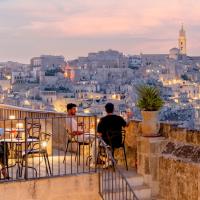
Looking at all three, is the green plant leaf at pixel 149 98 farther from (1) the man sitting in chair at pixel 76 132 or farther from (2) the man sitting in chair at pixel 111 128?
(1) the man sitting in chair at pixel 76 132

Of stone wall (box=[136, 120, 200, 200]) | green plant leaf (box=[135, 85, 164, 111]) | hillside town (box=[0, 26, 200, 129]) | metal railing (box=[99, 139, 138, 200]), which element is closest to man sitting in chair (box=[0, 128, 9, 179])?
metal railing (box=[99, 139, 138, 200])

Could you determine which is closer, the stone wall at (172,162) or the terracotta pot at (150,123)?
the stone wall at (172,162)

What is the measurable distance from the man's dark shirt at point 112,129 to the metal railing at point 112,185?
0.46 meters

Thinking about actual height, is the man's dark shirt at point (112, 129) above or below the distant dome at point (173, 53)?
below

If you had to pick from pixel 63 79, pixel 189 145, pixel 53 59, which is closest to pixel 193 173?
pixel 189 145

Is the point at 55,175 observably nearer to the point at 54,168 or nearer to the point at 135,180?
the point at 54,168

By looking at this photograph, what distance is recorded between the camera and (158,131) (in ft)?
31.4

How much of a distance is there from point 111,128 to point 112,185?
1180 mm

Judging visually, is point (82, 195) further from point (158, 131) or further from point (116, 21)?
point (116, 21)

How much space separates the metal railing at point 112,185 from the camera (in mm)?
8617

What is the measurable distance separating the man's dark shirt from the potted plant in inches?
15.3

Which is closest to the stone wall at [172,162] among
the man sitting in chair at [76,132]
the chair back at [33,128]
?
the man sitting in chair at [76,132]

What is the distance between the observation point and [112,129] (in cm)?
945

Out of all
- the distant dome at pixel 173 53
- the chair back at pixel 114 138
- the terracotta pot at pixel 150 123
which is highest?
the distant dome at pixel 173 53
